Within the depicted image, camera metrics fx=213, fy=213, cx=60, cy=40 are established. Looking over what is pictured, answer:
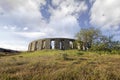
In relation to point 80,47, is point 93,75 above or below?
below

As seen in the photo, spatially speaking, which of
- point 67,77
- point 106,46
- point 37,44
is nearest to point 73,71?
point 67,77

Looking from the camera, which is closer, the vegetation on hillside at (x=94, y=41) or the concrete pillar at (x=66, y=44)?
the vegetation on hillside at (x=94, y=41)

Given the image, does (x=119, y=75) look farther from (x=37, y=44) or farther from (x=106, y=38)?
(x=37, y=44)

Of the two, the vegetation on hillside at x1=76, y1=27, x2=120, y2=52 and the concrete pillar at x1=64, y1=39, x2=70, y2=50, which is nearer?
the vegetation on hillside at x1=76, y1=27, x2=120, y2=52

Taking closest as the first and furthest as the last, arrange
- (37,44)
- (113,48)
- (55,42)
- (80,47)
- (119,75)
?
(119,75), (113,48), (80,47), (55,42), (37,44)

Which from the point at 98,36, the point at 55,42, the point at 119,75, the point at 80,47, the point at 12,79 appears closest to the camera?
the point at 12,79


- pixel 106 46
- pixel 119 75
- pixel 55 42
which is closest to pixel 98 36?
pixel 106 46

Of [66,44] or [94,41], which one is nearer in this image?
[94,41]

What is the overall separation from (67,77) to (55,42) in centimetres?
4040

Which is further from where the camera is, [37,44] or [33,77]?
[37,44]

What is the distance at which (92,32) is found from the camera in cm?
4231

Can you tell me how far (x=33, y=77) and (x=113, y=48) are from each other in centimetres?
2987

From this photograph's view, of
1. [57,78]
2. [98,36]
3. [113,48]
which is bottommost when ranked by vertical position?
[57,78]

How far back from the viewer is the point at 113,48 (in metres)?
38.0
